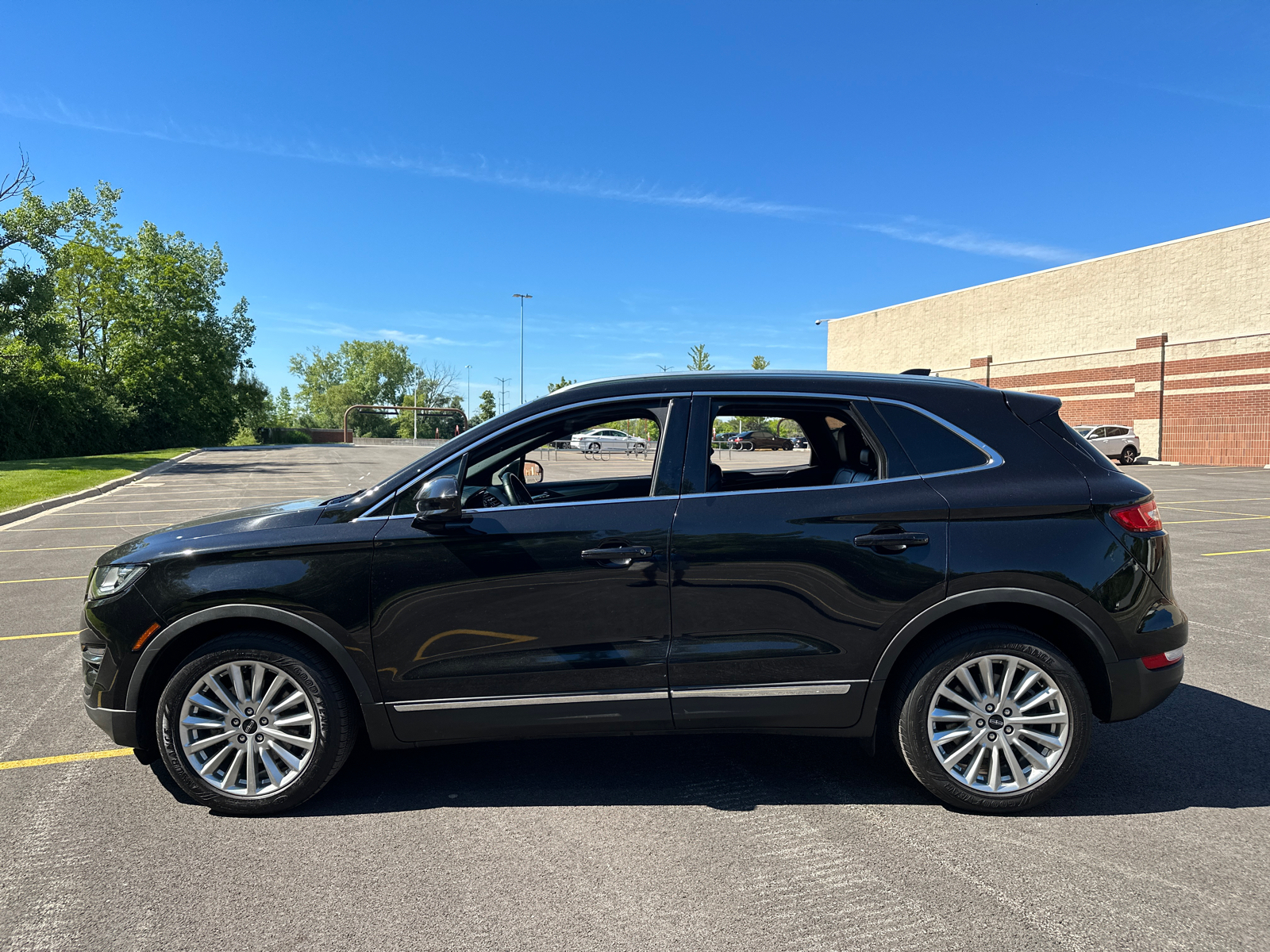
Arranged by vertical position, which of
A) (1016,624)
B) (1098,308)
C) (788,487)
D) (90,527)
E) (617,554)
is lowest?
(90,527)

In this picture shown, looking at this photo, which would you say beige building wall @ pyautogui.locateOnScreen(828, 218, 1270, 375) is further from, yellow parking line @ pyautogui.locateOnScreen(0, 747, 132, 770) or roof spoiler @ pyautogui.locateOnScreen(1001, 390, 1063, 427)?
yellow parking line @ pyautogui.locateOnScreen(0, 747, 132, 770)

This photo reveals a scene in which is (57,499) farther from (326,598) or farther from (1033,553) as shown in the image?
(1033,553)

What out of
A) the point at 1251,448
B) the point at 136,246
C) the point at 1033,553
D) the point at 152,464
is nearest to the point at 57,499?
the point at 152,464

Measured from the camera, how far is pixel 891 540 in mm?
3336

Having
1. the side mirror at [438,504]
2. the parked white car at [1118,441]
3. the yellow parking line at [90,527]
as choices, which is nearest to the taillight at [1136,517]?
the side mirror at [438,504]

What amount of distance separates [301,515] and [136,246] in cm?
6235

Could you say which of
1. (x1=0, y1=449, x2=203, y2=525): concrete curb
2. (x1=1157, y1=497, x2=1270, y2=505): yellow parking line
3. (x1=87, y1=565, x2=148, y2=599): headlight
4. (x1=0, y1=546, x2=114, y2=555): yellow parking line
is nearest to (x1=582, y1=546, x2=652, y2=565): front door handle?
(x1=87, y1=565, x2=148, y2=599): headlight

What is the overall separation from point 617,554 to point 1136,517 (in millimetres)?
2199

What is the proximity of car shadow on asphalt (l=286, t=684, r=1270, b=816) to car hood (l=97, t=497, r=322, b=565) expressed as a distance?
1229 mm

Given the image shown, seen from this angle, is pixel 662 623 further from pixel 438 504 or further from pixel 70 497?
pixel 70 497

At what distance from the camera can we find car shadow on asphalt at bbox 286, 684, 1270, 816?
3.54m

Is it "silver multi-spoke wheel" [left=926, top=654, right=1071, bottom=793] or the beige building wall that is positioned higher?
the beige building wall

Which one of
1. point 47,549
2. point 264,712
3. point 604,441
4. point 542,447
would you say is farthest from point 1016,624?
point 47,549

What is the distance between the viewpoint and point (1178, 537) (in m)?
11.9
